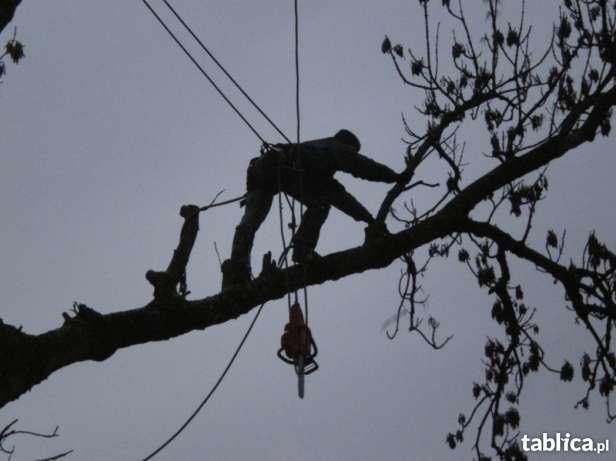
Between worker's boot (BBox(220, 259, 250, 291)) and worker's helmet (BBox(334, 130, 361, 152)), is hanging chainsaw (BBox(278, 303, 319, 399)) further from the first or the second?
worker's helmet (BBox(334, 130, 361, 152))

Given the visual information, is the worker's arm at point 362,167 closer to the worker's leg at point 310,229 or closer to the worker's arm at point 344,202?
the worker's arm at point 344,202

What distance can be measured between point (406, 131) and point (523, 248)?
4.33 ft

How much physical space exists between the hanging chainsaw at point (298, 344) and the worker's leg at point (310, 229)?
28.8 inches

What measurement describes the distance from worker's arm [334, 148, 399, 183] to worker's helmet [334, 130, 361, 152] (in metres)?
0.26

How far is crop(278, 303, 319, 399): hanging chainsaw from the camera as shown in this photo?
4.37 meters

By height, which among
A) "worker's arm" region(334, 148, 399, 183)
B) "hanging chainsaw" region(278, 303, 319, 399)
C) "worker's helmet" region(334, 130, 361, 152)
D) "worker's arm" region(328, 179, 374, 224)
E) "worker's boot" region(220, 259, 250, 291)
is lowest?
"hanging chainsaw" region(278, 303, 319, 399)

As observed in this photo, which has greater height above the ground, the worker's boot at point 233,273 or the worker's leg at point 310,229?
the worker's leg at point 310,229

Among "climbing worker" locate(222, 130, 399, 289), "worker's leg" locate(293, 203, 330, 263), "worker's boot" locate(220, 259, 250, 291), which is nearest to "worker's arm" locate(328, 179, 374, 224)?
"climbing worker" locate(222, 130, 399, 289)

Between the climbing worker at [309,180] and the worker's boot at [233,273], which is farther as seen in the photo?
the climbing worker at [309,180]

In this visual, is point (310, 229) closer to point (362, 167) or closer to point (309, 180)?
point (309, 180)

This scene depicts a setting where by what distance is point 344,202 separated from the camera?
593 centimetres

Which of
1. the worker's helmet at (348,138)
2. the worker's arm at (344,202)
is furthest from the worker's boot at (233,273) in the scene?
the worker's helmet at (348,138)

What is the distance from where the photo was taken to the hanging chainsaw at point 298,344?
437 cm

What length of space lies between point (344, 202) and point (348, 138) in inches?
20.5
